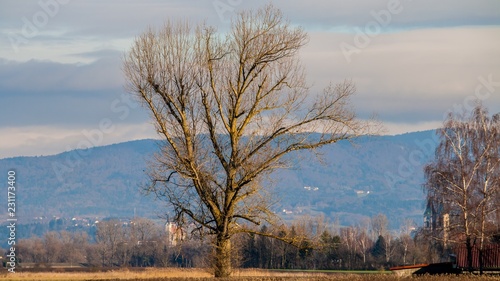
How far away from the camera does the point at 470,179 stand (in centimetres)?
5197

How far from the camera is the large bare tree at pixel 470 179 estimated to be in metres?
52.8

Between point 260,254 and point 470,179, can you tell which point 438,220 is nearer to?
point 470,179

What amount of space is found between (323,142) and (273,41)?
418cm

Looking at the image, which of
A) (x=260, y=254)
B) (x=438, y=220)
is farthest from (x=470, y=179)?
(x=260, y=254)

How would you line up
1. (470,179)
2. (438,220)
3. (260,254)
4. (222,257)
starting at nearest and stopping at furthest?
(222,257) → (470,179) → (438,220) → (260,254)

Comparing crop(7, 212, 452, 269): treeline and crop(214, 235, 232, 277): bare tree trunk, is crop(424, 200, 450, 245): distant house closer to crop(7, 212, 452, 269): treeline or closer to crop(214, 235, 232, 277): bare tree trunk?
crop(7, 212, 452, 269): treeline

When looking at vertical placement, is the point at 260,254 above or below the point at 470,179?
below

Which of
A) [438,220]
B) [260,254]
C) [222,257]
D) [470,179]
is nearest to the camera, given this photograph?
[222,257]

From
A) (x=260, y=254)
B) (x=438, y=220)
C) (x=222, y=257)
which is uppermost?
(x=438, y=220)

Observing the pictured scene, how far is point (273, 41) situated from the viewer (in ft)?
111

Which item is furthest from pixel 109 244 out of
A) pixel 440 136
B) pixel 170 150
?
pixel 170 150

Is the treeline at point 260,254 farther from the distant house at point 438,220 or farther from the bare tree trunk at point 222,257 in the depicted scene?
the bare tree trunk at point 222,257

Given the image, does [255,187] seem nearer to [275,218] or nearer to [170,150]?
[275,218]

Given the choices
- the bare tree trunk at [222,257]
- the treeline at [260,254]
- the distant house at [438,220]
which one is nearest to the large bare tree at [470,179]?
the distant house at [438,220]
